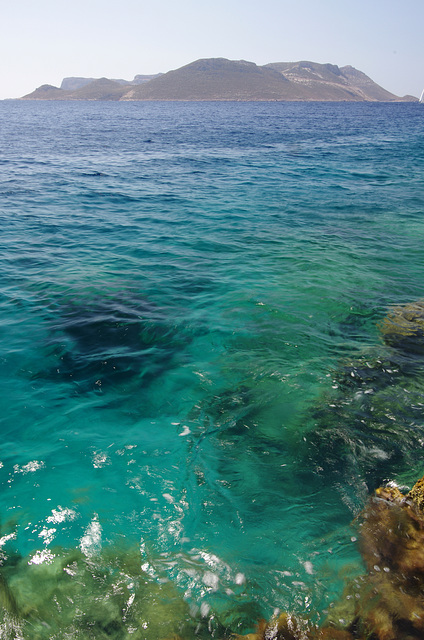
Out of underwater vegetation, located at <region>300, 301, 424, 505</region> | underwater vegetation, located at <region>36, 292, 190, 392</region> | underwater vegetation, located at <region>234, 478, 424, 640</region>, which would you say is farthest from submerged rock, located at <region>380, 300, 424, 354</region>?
underwater vegetation, located at <region>36, 292, 190, 392</region>

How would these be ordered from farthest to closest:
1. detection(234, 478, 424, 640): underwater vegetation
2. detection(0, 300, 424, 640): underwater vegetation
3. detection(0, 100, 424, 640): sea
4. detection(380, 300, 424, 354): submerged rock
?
1. detection(380, 300, 424, 354): submerged rock
2. detection(0, 100, 424, 640): sea
3. detection(0, 300, 424, 640): underwater vegetation
4. detection(234, 478, 424, 640): underwater vegetation

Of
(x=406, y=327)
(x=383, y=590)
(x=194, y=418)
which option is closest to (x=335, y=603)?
(x=383, y=590)

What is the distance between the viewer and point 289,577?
4.57 metres

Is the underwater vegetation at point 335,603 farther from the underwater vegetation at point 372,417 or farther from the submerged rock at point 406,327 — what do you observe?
Answer: the submerged rock at point 406,327

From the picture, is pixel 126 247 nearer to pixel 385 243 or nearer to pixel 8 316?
pixel 8 316

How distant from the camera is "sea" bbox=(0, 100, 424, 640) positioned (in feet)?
14.8

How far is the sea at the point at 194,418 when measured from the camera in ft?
14.8

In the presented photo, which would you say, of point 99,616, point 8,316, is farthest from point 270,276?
point 99,616

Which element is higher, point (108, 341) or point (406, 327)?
point (406, 327)

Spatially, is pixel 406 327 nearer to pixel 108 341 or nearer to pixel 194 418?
pixel 194 418

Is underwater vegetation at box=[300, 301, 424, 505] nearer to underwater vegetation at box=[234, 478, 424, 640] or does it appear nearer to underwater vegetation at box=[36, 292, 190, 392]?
underwater vegetation at box=[234, 478, 424, 640]

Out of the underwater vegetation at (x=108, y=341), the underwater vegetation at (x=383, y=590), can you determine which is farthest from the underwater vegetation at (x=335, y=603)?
the underwater vegetation at (x=108, y=341)

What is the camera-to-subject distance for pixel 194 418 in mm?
7168

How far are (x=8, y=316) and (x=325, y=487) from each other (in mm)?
9131
